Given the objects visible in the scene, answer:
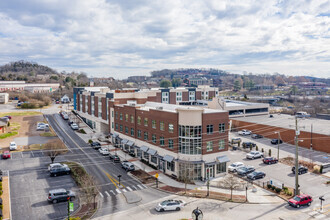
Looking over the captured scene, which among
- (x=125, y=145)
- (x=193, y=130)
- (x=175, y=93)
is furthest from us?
(x=175, y=93)

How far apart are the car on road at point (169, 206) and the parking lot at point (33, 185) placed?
9.91 meters

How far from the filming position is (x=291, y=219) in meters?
28.0

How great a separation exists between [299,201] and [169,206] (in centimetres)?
1533

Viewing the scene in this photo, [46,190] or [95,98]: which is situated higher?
[95,98]

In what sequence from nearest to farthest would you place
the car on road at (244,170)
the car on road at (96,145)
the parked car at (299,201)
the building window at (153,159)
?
the parked car at (299,201) < the car on road at (244,170) < the building window at (153,159) < the car on road at (96,145)

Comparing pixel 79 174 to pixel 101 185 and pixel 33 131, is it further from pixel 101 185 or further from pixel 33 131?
pixel 33 131

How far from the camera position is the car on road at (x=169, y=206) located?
29516 millimetres

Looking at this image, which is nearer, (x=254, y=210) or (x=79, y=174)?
(x=254, y=210)

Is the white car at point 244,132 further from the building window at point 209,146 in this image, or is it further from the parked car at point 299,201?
the parked car at point 299,201

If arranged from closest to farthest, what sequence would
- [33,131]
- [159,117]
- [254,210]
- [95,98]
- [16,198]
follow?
[254,210] < [16,198] < [159,117] < [33,131] < [95,98]

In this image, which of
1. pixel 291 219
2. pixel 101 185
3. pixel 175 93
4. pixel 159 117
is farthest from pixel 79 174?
pixel 175 93

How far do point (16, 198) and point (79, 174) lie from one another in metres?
9.34

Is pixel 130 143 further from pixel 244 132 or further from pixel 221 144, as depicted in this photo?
pixel 244 132

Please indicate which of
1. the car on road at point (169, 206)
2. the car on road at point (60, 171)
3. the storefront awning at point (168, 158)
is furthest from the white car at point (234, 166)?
the car on road at point (60, 171)
